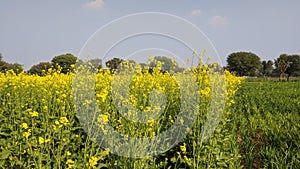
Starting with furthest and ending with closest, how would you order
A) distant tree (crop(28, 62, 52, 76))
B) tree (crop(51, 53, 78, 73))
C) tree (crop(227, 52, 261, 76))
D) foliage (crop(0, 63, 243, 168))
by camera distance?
tree (crop(227, 52, 261, 76)), distant tree (crop(28, 62, 52, 76)), tree (crop(51, 53, 78, 73)), foliage (crop(0, 63, 243, 168))

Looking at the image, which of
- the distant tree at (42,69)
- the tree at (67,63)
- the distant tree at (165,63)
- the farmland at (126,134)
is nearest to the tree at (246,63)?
the tree at (67,63)

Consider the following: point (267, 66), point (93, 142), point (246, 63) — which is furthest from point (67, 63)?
point (267, 66)

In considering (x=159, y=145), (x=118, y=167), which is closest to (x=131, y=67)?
(x=159, y=145)

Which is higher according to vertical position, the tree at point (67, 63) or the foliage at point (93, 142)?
the tree at point (67, 63)

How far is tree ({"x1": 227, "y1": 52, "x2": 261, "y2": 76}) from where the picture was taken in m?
76.8

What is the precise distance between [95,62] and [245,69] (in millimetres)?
75791

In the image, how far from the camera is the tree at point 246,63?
76.8 metres

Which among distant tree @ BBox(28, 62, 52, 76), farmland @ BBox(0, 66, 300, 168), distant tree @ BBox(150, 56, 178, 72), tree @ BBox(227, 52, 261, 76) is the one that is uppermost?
tree @ BBox(227, 52, 261, 76)

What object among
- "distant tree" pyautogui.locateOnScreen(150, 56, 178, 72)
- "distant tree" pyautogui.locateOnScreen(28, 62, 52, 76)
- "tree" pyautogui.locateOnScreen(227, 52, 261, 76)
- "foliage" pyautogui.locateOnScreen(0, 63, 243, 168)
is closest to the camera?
"foliage" pyautogui.locateOnScreen(0, 63, 243, 168)

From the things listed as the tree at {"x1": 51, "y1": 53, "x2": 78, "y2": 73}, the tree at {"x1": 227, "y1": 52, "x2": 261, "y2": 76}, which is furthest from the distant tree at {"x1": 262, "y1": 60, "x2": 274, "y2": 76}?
the tree at {"x1": 51, "y1": 53, "x2": 78, "y2": 73}

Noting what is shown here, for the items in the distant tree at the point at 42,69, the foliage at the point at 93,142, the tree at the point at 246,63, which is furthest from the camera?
the tree at the point at 246,63

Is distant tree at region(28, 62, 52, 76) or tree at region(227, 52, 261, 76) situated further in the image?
tree at region(227, 52, 261, 76)

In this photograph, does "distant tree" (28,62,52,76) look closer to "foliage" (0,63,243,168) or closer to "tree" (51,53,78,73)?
"tree" (51,53,78,73)

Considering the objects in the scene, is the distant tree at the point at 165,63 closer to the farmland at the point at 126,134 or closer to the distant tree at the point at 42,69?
the farmland at the point at 126,134
